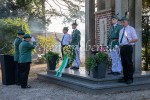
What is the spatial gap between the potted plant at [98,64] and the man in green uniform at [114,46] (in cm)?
81

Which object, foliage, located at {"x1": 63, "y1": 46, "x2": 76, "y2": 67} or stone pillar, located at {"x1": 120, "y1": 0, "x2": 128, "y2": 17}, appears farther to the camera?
foliage, located at {"x1": 63, "y1": 46, "x2": 76, "y2": 67}

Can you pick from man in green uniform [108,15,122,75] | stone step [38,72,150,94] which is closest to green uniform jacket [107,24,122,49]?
man in green uniform [108,15,122,75]

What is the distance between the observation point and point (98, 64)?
8.34m

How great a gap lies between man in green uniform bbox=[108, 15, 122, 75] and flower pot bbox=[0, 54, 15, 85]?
132 inches

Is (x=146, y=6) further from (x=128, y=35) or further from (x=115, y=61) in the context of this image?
(x=128, y=35)

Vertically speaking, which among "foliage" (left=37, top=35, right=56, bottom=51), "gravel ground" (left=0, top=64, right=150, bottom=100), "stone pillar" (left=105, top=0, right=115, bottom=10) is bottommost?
"gravel ground" (left=0, top=64, right=150, bottom=100)

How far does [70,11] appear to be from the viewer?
2130 cm

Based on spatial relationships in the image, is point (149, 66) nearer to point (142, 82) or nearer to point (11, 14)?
Answer: point (142, 82)

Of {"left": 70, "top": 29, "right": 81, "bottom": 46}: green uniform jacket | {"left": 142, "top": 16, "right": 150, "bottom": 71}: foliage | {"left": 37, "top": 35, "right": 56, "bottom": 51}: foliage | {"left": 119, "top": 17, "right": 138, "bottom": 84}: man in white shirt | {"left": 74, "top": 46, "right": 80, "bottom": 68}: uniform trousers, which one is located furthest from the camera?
{"left": 37, "top": 35, "right": 56, "bottom": 51}: foliage

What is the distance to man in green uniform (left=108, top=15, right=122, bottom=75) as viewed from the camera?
29.3 ft

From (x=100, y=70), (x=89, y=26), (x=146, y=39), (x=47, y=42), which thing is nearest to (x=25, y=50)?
(x=100, y=70)

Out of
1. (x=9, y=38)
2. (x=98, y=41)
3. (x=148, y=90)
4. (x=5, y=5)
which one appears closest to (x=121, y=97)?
(x=148, y=90)

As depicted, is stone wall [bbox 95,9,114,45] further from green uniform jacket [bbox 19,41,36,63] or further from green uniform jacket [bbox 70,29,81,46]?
green uniform jacket [bbox 19,41,36,63]

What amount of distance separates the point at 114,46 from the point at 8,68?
3.63 meters
